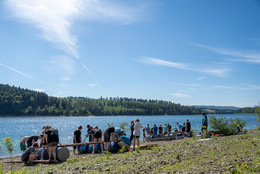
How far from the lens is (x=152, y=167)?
774 centimetres

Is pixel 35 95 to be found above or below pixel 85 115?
Result: above

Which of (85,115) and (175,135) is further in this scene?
(85,115)

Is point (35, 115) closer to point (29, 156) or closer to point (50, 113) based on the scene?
point (50, 113)

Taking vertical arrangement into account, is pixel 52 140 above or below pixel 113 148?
above

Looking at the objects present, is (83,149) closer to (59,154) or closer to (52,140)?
(59,154)

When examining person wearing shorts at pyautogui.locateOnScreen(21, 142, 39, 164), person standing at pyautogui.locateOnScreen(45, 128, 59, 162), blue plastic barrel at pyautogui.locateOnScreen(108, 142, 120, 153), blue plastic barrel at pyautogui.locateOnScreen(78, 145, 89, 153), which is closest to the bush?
blue plastic barrel at pyautogui.locateOnScreen(108, 142, 120, 153)

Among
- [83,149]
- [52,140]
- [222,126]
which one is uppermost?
[222,126]

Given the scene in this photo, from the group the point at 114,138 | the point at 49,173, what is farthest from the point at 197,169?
the point at 114,138

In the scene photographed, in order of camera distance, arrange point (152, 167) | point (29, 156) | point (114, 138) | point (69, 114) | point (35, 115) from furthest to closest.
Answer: point (69, 114) < point (35, 115) < point (114, 138) < point (29, 156) < point (152, 167)

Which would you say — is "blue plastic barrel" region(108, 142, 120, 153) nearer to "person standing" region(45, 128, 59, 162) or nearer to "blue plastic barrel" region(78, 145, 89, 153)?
"blue plastic barrel" region(78, 145, 89, 153)

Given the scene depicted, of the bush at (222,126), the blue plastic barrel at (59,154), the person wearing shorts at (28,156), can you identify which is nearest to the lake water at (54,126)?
the person wearing shorts at (28,156)

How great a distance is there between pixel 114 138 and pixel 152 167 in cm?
691

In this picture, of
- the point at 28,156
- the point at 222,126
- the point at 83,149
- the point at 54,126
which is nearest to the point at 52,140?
the point at 28,156

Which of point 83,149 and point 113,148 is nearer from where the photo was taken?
point 113,148
